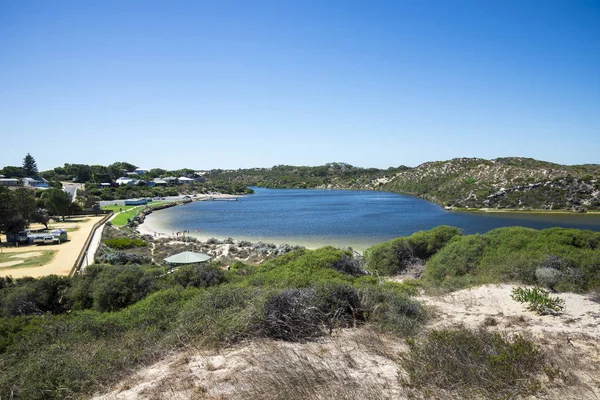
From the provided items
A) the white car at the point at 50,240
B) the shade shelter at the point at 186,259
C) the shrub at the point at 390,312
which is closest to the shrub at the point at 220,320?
the shrub at the point at 390,312

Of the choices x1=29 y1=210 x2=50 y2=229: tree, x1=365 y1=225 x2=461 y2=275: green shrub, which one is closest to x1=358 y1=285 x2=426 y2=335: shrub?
x1=365 y1=225 x2=461 y2=275: green shrub

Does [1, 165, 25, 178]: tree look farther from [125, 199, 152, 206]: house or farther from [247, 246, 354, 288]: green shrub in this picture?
[247, 246, 354, 288]: green shrub

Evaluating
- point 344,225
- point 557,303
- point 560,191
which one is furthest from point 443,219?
point 557,303

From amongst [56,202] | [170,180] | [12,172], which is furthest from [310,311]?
[170,180]

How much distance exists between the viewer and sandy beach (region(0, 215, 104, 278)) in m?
21.4

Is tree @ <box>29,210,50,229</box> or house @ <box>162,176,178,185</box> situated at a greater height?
house @ <box>162,176,178,185</box>

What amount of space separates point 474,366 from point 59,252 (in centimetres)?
3159

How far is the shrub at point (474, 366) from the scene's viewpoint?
13.7 ft

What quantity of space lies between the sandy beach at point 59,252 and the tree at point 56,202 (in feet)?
13.4

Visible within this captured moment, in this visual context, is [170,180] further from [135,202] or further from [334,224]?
[334,224]

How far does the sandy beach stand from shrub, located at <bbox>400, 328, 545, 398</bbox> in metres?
23.0

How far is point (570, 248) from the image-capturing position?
46.4 feet

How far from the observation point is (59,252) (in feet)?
89.2

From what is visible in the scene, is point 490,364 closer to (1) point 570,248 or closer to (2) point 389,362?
(2) point 389,362
